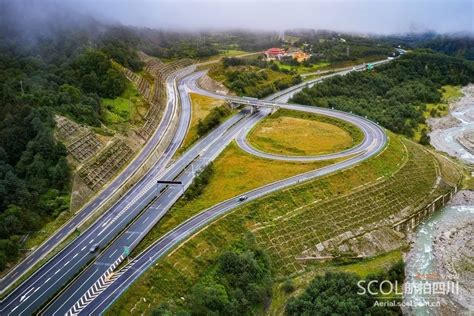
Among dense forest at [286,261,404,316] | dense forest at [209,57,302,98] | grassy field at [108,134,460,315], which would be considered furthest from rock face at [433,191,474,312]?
dense forest at [209,57,302,98]

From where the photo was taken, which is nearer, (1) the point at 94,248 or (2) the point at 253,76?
(1) the point at 94,248

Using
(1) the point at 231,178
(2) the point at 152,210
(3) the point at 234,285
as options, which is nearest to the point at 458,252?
(3) the point at 234,285

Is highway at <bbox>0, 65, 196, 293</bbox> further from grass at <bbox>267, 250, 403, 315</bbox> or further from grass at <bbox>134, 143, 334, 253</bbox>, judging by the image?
grass at <bbox>267, 250, 403, 315</bbox>

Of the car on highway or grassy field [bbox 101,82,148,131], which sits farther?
grassy field [bbox 101,82,148,131]

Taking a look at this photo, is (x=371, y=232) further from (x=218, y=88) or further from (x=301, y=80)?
(x=301, y=80)

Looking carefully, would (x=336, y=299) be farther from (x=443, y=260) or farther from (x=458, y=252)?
(x=458, y=252)

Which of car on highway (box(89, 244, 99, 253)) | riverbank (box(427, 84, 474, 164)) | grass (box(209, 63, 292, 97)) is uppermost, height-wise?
grass (box(209, 63, 292, 97))

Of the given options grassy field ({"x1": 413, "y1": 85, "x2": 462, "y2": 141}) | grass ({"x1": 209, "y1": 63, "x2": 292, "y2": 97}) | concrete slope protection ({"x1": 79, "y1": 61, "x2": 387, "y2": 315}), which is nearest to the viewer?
concrete slope protection ({"x1": 79, "y1": 61, "x2": 387, "y2": 315})
